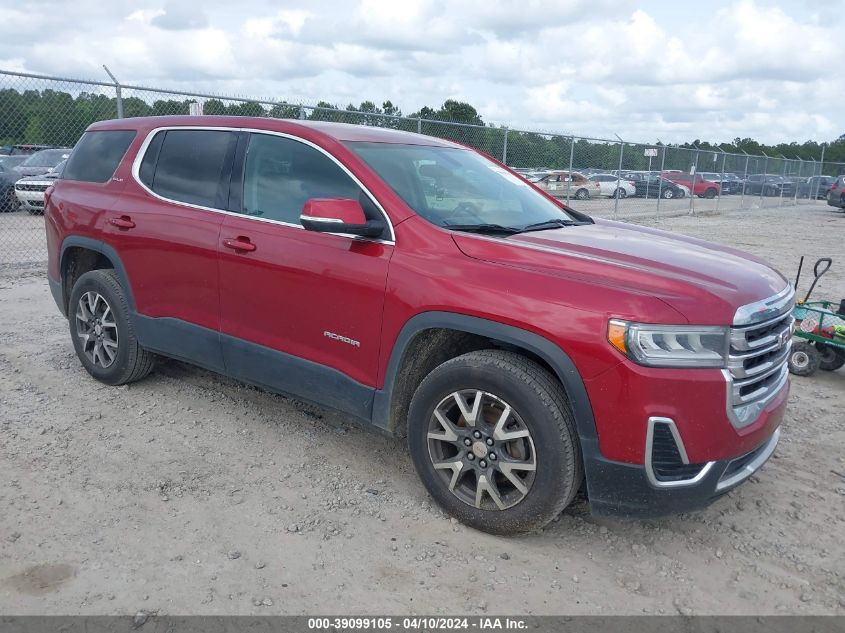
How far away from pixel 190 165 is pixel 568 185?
49.1 ft

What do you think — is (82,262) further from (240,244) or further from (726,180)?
(726,180)

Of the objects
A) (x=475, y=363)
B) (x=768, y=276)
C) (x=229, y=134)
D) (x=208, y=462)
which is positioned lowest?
(x=208, y=462)

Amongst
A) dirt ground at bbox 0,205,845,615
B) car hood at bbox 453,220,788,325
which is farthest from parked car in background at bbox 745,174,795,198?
car hood at bbox 453,220,788,325

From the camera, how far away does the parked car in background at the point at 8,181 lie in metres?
14.0

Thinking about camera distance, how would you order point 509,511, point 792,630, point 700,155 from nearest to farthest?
point 792,630 → point 509,511 → point 700,155

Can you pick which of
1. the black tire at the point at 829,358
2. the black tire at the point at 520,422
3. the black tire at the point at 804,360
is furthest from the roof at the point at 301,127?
the black tire at the point at 829,358

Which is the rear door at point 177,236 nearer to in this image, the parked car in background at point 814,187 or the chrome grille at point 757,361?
the chrome grille at point 757,361

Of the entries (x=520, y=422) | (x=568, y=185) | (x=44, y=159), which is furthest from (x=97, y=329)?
(x=568, y=185)

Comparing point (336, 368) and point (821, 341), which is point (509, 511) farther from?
point (821, 341)

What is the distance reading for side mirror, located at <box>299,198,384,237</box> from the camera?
3346mm

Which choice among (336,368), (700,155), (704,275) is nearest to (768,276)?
(704,275)

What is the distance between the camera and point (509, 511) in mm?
3148

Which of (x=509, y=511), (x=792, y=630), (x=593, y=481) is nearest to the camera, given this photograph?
(x=792, y=630)

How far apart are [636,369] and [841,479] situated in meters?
2.01
